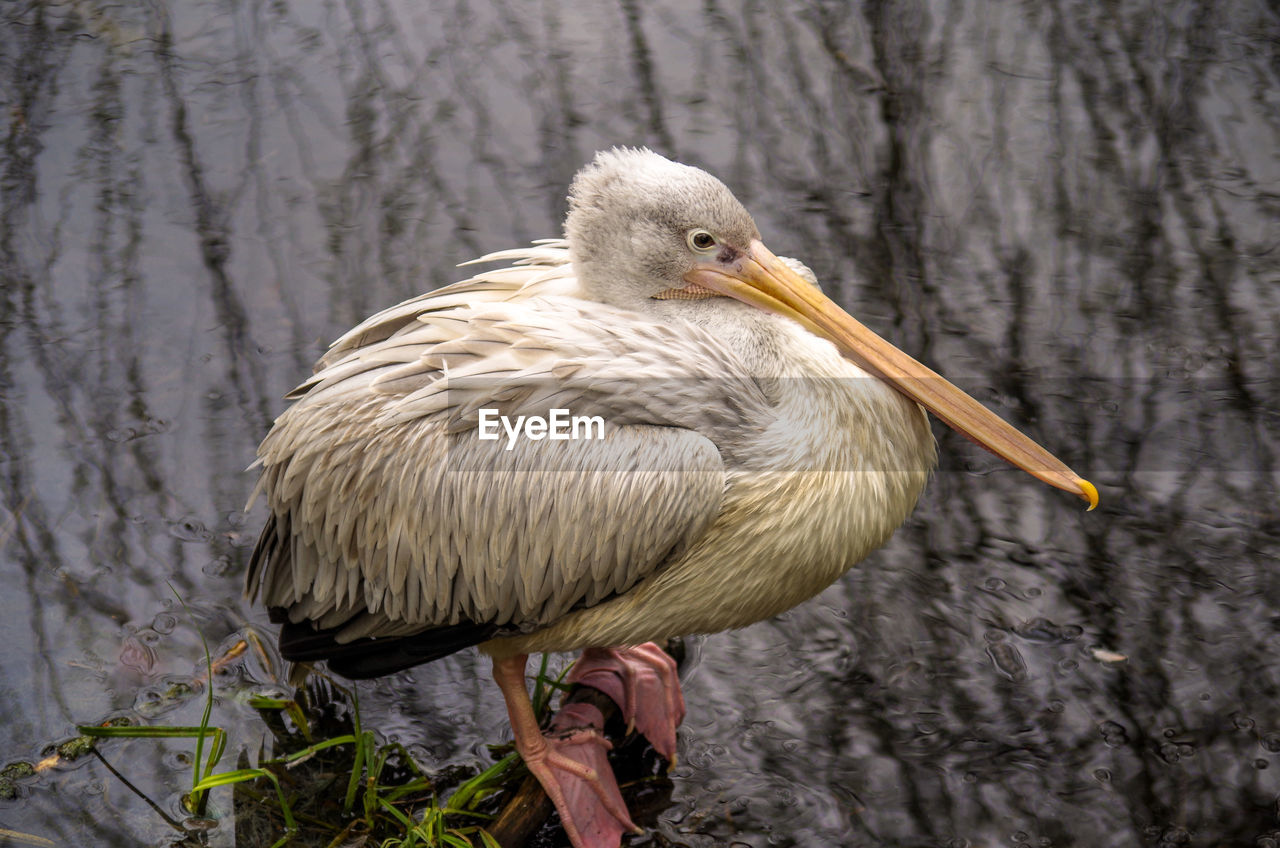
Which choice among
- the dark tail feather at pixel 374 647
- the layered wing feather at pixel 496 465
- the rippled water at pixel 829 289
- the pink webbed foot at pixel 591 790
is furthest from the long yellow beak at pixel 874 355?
the pink webbed foot at pixel 591 790

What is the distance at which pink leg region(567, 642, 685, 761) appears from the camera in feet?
11.9

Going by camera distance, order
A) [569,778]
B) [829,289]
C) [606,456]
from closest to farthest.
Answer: [606,456] < [569,778] < [829,289]

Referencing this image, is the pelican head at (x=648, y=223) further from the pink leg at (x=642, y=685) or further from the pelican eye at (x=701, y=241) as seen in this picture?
the pink leg at (x=642, y=685)

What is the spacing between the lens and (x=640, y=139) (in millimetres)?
5770

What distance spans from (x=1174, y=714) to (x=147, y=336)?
3727 millimetres

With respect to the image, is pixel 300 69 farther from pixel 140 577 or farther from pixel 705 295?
pixel 705 295

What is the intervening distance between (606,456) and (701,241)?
1.98 feet

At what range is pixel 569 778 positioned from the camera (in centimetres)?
341

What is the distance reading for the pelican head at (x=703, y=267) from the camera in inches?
125

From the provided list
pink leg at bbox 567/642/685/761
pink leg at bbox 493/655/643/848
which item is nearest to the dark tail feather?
pink leg at bbox 493/655/643/848

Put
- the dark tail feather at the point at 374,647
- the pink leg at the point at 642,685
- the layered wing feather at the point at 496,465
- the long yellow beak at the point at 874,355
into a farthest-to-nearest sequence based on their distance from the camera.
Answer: the pink leg at the point at 642,685, the dark tail feather at the point at 374,647, the long yellow beak at the point at 874,355, the layered wing feather at the point at 496,465

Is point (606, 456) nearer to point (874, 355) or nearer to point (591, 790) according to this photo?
point (874, 355)

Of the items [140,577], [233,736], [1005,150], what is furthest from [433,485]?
[1005,150]

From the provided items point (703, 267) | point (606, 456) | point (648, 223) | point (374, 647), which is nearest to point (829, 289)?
point (703, 267)
